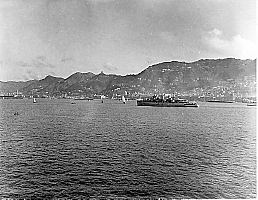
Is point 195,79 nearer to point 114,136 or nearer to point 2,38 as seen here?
point 114,136

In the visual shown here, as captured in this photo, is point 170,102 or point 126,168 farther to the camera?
point 170,102

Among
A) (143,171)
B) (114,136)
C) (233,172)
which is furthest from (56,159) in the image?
(233,172)

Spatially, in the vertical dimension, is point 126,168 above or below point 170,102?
below

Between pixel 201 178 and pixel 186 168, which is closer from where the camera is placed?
pixel 201 178

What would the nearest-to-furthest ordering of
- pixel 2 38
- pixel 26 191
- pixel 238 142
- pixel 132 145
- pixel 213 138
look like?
1. pixel 26 191
2. pixel 2 38
3. pixel 132 145
4. pixel 238 142
5. pixel 213 138

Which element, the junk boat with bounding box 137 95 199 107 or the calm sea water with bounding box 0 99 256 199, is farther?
the junk boat with bounding box 137 95 199 107

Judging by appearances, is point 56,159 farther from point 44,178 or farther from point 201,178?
point 201,178

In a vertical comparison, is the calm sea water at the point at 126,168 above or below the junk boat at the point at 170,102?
below

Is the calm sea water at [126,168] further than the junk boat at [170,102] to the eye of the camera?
No

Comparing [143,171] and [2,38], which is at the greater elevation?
[2,38]

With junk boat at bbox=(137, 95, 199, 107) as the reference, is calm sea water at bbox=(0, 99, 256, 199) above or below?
below

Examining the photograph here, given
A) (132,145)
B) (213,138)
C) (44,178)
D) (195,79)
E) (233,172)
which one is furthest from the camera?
(195,79)
